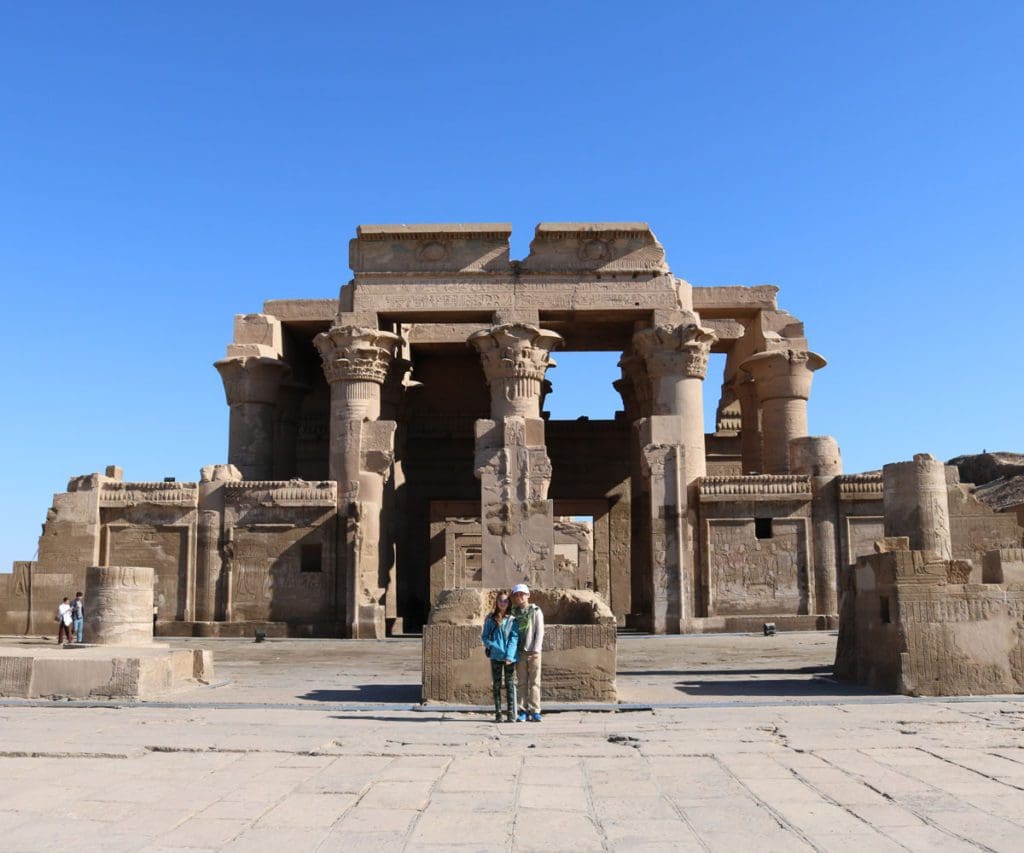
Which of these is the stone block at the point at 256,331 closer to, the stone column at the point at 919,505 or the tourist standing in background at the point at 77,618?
the tourist standing in background at the point at 77,618

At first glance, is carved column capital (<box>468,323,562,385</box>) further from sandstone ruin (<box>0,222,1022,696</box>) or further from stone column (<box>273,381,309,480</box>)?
stone column (<box>273,381,309,480</box>)

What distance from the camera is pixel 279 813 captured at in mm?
5059

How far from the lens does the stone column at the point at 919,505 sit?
13562 mm

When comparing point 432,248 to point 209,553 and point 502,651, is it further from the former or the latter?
point 502,651

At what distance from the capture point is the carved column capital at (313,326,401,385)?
22172mm

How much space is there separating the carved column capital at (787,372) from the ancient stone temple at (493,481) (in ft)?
0.11

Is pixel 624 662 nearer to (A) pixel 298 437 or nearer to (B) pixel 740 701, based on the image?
(B) pixel 740 701

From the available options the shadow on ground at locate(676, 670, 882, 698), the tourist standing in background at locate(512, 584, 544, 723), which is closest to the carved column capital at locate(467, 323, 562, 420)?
the shadow on ground at locate(676, 670, 882, 698)

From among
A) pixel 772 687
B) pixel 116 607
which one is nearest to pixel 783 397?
pixel 772 687

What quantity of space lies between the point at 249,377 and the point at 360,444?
342 centimetres

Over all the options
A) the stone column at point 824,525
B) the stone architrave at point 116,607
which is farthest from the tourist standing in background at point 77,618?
the stone column at point 824,525

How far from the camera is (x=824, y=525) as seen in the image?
2106cm

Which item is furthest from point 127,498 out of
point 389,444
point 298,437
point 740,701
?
point 740,701

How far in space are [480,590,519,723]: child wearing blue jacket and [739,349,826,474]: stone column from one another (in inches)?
642
